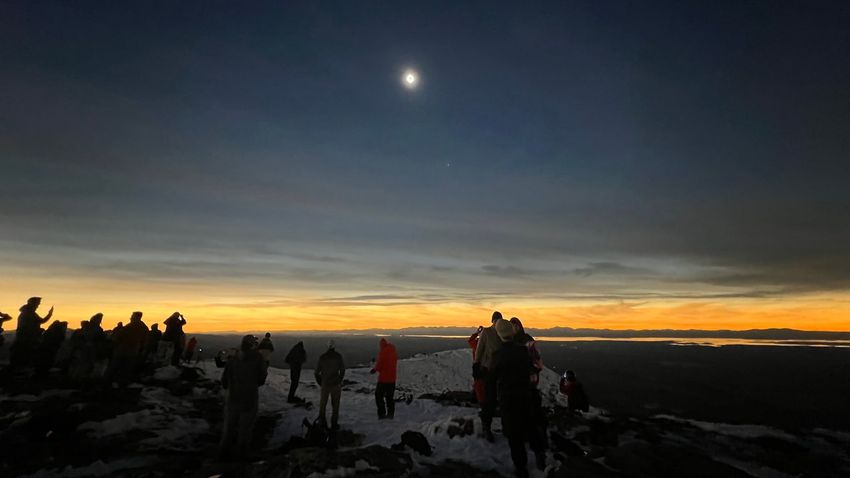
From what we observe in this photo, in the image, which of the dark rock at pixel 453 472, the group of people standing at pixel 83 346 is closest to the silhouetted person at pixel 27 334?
the group of people standing at pixel 83 346

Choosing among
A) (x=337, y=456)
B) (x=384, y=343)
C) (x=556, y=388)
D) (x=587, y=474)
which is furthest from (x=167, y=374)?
(x=556, y=388)

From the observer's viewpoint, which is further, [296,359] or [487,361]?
[296,359]

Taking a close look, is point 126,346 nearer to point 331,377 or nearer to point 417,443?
point 331,377

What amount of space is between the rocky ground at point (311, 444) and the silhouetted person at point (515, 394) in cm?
134

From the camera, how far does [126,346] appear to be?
501 inches

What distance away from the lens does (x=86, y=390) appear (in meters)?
12.6

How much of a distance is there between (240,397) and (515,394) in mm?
5932

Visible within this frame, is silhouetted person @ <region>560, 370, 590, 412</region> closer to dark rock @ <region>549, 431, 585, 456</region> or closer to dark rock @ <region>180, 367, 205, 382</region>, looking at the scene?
dark rock @ <region>549, 431, 585, 456</region>

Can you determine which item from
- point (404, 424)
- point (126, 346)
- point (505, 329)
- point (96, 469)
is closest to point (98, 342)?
point (126, 346)

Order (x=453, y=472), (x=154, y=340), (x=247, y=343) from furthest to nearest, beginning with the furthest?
1. (x=154, y=340)
2. (x=247, y=343)
3. (x=453, y=472)

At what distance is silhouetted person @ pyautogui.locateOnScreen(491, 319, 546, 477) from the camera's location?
672 centimetres

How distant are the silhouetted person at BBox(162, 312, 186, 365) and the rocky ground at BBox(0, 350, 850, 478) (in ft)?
7.00

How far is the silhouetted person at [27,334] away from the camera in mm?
14258

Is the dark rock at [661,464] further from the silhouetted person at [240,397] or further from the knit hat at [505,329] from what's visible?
the silhouetted person at [240,397]
